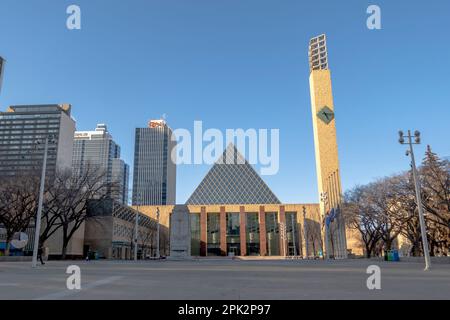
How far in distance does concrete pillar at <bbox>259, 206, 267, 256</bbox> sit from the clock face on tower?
28351 millimetres

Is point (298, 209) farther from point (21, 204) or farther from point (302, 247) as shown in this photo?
point (21, 204)

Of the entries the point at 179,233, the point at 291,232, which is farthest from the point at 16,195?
the point at 291,232

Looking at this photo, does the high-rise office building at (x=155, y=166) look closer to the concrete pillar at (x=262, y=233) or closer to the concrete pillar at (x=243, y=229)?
the concrete pillar at (x=243, y=229)

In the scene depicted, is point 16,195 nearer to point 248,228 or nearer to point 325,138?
point 248,228

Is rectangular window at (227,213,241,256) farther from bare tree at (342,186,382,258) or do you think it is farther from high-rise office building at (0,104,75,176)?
high-rise office building at (0,104,75,176)

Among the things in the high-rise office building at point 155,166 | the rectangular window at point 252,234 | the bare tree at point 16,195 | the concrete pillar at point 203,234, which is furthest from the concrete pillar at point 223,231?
the bare tree at point 16,195

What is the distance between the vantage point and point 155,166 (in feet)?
526

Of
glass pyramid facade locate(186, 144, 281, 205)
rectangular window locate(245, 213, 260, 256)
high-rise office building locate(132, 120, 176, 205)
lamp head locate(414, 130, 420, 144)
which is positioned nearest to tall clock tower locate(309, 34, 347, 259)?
rectangular window locate(245, 213, 260, 256)

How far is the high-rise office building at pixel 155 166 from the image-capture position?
154 m

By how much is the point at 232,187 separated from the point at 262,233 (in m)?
21.9

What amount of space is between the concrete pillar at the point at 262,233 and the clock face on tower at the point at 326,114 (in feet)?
93.0

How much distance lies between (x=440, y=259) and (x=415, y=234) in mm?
13964

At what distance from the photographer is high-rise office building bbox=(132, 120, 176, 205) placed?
6083 inches
